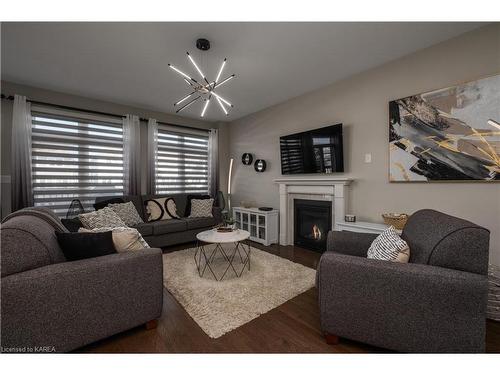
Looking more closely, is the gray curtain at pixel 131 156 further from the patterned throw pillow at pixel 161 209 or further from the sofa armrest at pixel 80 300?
the sofa armrest at pixel 80 300

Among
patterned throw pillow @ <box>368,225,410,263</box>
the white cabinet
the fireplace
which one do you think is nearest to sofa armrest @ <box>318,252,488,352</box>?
patterned throw pillow @ <box>368,225,410,263</box>

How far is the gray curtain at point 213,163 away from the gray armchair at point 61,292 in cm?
361

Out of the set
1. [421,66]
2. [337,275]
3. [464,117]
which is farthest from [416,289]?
[421,66]

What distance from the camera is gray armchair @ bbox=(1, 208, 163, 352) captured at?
1129mm

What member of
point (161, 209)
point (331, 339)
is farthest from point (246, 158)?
point (331, 339)

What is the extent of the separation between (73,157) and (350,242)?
4.29m

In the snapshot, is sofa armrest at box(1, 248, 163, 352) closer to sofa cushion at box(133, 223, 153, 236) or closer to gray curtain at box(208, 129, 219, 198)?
sofa cushion at box(133, 223, 153, 236)

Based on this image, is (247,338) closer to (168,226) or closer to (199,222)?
(168,226)

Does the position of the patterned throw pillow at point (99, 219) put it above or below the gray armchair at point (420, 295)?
above

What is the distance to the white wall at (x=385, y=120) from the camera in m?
2.05

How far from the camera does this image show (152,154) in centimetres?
425

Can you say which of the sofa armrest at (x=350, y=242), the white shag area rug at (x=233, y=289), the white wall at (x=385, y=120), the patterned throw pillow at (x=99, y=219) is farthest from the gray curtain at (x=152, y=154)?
the sofa armrest at (x=350, y=242)

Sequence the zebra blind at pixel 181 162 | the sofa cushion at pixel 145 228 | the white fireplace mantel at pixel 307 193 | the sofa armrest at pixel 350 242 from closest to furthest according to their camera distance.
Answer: the sofa armrest at pixel 350 242 < the white fireplace mantel at pixel 307 193 < the sofa cushion at pixel 145 228 < the zebra blind at pixel 181 162
